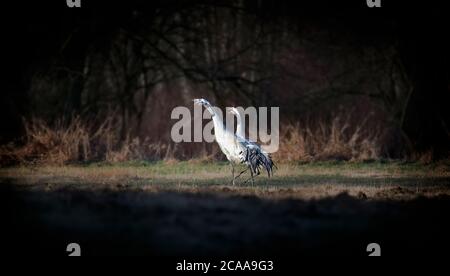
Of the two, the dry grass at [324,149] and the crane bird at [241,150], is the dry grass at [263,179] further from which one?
the dry grass at [324,149]

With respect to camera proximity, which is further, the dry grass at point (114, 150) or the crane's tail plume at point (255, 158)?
the dry grass at point (114, 150)

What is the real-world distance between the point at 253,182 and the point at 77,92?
29.5 feet

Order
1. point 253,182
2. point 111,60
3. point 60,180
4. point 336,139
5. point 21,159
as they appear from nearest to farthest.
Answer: point 253,182, point 60,180, point 21,159, point 336,139, point 111,60

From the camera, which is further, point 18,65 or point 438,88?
point 18,65

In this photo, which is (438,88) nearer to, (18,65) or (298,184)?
(298,184)

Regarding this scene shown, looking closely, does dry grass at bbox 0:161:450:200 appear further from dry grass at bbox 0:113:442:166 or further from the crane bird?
dry grass at bbox 0:113:442:166

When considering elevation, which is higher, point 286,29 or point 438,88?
point 286,29

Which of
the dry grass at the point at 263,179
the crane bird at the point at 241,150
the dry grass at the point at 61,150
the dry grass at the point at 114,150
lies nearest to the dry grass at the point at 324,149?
the dry grass at the point at 114,150

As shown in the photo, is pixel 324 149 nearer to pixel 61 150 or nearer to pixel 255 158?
pixel 255 158

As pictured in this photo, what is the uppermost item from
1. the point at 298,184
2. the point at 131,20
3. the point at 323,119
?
the point at 131,20

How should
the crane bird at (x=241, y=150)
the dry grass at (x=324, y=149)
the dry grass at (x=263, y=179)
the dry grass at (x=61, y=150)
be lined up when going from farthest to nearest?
the dry grass at (x=324, y=149) → the dry grass at (x=61, y=150) → the crane bird at (x=241, y=150) → the dry grass at (x=263, y=179)

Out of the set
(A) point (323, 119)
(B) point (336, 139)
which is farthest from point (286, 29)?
(B) point (336, 139)

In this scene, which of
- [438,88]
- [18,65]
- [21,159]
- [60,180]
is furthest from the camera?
[18,65]

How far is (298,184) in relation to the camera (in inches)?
476
